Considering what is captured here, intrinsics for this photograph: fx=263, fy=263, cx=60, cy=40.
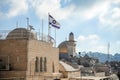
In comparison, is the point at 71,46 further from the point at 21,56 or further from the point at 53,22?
the point at 21,56

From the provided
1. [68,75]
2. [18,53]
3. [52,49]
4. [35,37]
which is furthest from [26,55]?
[68,75]

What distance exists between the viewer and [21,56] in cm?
2941

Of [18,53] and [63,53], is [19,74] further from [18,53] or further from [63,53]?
[63,53]

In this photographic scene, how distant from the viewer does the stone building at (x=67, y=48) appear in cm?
7602

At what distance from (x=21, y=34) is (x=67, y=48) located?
148ft

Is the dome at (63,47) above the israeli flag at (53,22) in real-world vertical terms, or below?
below

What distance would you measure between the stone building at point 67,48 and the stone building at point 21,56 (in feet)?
138

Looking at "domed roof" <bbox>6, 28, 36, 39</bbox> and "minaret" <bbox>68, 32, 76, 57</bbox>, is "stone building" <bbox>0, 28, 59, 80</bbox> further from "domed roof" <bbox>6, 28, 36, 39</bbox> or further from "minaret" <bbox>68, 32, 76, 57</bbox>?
"minaret" <bbox>68, 32, 76, 57</bbox>

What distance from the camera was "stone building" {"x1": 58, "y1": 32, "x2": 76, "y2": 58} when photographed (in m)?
76.0

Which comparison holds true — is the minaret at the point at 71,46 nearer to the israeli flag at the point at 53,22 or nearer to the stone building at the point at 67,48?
the stone building at the point at 67,48

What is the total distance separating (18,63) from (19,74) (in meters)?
1.49

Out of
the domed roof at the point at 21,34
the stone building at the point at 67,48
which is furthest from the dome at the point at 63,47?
the domed roof at the point at 21,34

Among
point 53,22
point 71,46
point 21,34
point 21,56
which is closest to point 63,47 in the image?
point 71,46

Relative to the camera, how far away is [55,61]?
38719 millimetres
